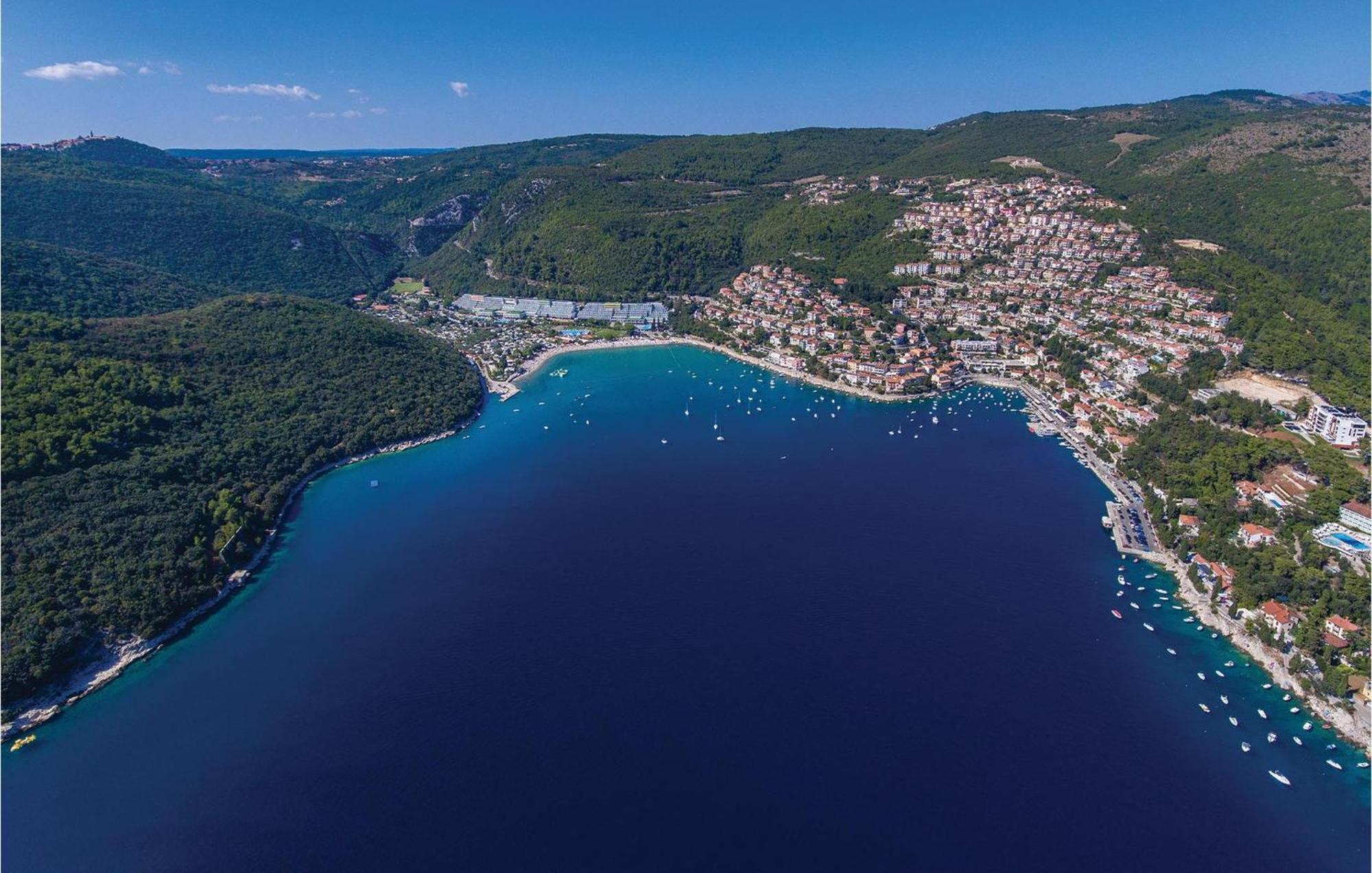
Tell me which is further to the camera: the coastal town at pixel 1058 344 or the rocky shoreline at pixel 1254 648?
the coastal town at pixel 1058 344

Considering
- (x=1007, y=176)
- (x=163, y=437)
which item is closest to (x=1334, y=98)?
(x=1007, y=176)

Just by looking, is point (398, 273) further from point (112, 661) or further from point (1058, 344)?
point (1058, 344)

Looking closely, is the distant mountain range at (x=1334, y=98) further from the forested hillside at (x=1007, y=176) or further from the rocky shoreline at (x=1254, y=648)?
the rocky shoreline at (x=1254, y=648)

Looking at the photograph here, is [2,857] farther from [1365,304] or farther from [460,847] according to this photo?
[1365,304]

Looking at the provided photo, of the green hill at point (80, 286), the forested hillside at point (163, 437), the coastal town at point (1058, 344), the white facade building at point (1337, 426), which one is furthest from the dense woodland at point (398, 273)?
the white facade building at point (1337, 426)

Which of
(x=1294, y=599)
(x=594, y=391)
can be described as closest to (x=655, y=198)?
(x=594, y=391)

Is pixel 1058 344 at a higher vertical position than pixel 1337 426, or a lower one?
higher
